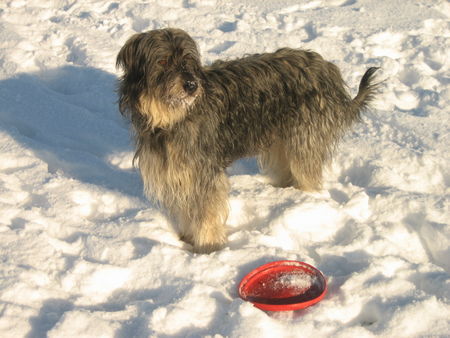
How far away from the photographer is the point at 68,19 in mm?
7191

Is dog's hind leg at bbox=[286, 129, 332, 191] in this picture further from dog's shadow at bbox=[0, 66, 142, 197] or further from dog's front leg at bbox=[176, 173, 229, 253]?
dog's shadow at bbox=[0, 66, 142, 197]

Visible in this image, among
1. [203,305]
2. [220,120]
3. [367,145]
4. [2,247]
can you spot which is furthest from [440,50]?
[2,247]

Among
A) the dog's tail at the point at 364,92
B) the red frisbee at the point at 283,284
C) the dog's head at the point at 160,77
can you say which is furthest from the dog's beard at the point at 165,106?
the dog's tail at the point at 364,92

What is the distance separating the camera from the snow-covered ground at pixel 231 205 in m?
2.95

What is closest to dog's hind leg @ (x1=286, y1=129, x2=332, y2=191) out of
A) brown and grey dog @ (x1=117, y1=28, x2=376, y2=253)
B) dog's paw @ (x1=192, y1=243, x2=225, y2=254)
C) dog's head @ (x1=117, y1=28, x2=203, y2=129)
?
brown and grey dog @ (x1=117, y1=28, x2=376, y2=253)

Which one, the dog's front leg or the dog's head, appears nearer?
the dog's head

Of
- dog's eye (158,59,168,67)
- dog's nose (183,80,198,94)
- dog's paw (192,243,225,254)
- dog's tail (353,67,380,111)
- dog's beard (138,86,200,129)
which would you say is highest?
dog's eye (158,59,168,67)

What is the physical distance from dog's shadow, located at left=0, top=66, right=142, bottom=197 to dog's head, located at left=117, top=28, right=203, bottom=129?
126cm

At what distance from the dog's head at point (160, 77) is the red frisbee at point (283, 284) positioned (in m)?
1.15

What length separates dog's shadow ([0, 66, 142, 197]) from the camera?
4.58 meters

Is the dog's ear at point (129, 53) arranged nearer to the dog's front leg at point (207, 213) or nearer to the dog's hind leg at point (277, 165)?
the dog's front leg at point (207, 213)

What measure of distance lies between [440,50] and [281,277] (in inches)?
170

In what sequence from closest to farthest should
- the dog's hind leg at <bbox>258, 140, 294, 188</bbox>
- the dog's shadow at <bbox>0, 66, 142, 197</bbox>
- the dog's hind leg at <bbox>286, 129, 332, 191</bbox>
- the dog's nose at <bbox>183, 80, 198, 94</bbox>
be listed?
1. the dog's nose at <bbox>183, 80, 198, 94</bbox>
2. the dog's hind leg at <bbox>286, 129, 332, 191</bbox>
3. the dog's hind leg at <bbox>258, 140, 294, 188</bbox>
4. the dog's shadow at <bbox>0, 66, 142, 197</bbox>

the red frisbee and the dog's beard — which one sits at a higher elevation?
the dog's beard
